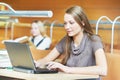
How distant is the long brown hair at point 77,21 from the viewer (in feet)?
7.81

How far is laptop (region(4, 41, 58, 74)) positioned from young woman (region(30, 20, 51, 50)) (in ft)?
9.15

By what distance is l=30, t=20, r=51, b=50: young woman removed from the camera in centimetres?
504

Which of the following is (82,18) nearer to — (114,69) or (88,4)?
(114,69)

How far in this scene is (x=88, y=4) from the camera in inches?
262

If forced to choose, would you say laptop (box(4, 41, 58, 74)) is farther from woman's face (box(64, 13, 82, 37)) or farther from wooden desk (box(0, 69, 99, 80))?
woman's face (box(64, 13, 82, 37))

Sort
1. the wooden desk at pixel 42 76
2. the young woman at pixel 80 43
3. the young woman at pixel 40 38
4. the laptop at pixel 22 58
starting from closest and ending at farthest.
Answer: the wooden desk at pixel 42 76, the laptop at pixel 22 58, the young woman at pixel 80 43, the young woman at pixel 40 38

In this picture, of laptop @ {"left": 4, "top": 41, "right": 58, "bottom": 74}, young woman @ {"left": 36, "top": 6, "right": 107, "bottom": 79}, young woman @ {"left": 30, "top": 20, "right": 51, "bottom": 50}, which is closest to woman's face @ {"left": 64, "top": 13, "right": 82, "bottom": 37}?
young woman @ {"left": 36, "top": 6, "right": 107, "bottom": 79}

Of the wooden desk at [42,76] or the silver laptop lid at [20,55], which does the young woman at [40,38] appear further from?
the wooden desk at [42,76]

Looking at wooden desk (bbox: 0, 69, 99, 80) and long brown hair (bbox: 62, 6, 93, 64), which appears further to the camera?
long brown hair (bbox: 62, 6, 93, 64)

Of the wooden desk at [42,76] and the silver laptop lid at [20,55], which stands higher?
the silver laptop lid at [20,55]

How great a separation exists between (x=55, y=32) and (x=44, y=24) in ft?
2.47

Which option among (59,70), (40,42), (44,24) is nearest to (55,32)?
(44,24)

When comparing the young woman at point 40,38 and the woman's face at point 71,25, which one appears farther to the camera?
the young woman at point 40,38

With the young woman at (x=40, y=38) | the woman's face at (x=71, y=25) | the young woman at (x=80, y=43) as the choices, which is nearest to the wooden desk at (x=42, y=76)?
the young woman at (x=80, y=43)
